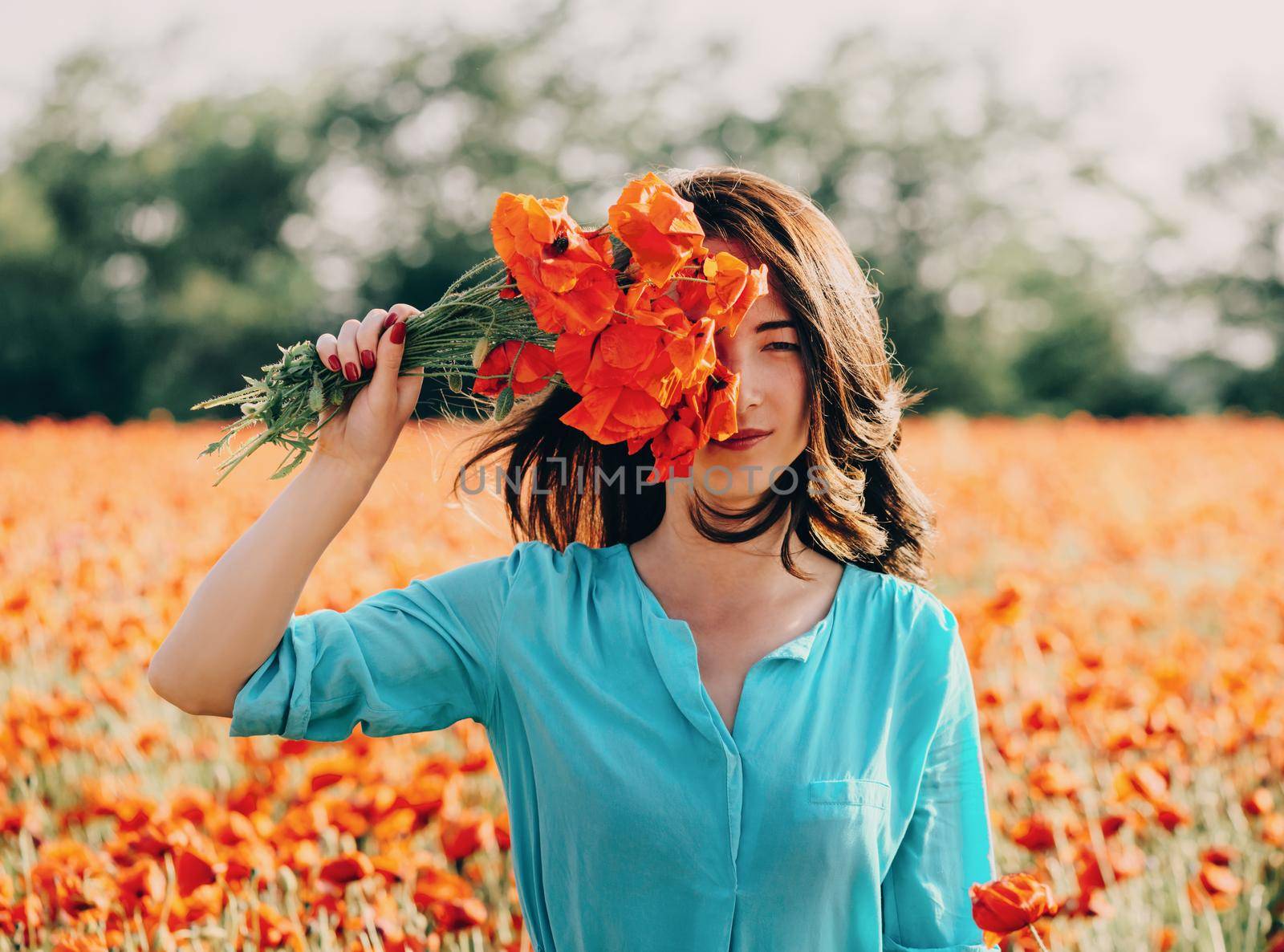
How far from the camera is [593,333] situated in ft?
4.84

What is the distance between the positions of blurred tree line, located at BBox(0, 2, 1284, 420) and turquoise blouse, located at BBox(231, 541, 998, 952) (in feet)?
70.6

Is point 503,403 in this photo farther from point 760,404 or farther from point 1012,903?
point 1012,903

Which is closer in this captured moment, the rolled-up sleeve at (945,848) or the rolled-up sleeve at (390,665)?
the rolled-up sleeve at (390,665)

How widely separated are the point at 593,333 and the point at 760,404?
0.34 meters

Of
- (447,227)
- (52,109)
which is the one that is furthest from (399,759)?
(52,109)

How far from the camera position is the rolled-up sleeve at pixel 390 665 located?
1.54 metres

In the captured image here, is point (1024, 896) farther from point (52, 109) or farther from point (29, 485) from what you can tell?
point (52, 109)

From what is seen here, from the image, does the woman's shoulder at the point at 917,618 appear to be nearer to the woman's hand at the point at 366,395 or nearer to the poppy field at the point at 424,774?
the poppy field at the point at 424,774

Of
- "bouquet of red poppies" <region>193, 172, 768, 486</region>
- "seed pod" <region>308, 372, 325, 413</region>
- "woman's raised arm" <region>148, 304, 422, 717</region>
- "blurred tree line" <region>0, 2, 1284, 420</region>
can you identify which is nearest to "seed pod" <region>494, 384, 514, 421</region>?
"bouquet of red poppies" <region>193, 172, 768, 486</region>

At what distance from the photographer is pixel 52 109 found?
2598 centimetres

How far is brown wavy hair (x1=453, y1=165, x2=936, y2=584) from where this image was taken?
5.79 feet

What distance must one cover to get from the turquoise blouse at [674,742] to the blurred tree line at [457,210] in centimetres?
2151

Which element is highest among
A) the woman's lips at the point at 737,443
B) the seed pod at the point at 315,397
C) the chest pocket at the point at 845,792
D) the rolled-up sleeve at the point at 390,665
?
the seed pod at the point at 315,397

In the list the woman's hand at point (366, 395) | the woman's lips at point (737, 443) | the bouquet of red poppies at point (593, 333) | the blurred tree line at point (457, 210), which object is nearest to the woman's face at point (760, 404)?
the woman's lips at point (737, 443)
